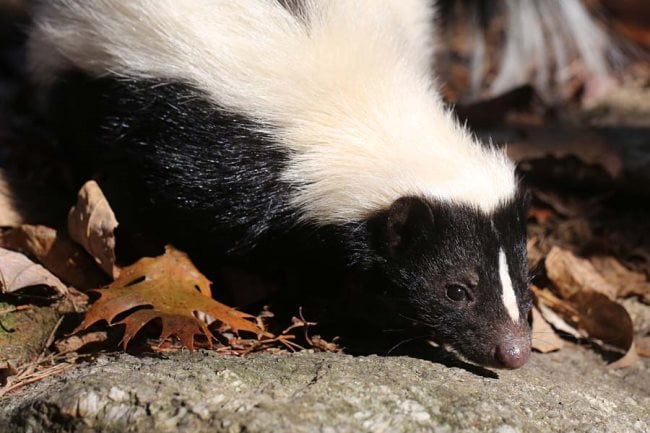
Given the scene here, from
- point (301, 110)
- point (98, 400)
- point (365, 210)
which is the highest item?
point (301, 110)

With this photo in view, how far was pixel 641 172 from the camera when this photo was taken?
5648 millimetres

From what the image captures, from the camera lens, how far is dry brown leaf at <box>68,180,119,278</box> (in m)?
4.13

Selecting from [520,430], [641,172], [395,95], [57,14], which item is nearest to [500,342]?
[520,430]

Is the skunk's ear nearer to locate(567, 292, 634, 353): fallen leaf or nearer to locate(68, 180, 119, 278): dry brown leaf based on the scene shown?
locate(567, 292, 634, 353): fallen leaf

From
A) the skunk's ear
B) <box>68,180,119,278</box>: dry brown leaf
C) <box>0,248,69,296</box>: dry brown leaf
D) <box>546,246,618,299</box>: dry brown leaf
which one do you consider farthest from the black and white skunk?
<box>546,246,618,299</box>: dry brown leaf

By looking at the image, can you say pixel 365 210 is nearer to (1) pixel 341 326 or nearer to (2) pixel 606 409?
(1) pixel 341 326

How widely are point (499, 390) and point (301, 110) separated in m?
1.57

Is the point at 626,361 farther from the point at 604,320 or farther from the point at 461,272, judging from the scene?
the point at 461,272

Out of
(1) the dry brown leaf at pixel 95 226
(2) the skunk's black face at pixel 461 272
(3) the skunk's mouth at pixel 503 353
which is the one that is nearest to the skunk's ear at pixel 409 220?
(2) the skunk's black face at pixel 461 272

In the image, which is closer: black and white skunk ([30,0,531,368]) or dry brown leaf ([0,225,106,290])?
black and white skunk ([30,0,531,368])

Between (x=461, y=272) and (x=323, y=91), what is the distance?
1066mm

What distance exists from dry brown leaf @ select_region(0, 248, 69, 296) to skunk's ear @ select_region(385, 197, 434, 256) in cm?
153

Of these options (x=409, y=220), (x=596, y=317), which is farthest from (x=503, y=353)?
(x=596, y=317)

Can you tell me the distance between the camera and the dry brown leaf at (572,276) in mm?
4742
